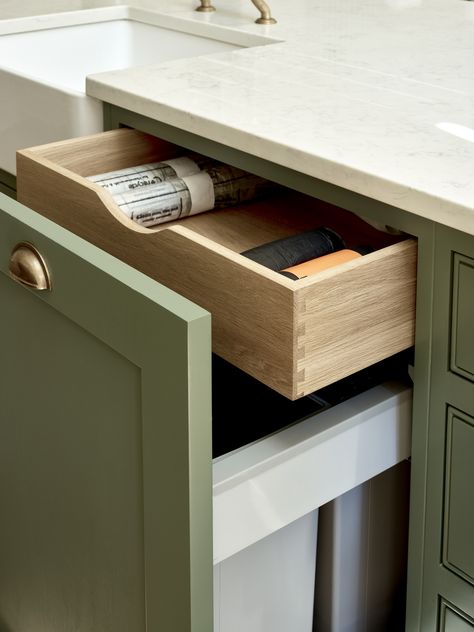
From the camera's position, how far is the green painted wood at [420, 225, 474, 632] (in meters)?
0.96

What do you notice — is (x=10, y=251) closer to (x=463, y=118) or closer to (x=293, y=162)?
(x=293, y=162)

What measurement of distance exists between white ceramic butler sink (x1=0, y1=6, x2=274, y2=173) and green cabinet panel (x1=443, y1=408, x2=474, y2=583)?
77 cm

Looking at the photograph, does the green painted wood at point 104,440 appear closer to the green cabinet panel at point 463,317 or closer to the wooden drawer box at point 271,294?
the wooden drawer box at point 271,294

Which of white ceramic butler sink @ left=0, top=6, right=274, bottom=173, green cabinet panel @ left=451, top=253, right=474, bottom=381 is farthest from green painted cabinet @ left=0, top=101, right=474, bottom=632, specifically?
white ceramic butler sink @ left=0, top=6, right=274, bottom=173

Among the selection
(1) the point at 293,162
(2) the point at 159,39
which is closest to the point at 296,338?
(1) the point at 293,162

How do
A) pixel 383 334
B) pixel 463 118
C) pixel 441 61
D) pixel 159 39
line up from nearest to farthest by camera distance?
1. pixel 383 334
2. pixel 463 118
3. pixel 441 61
4. pixel 159 39

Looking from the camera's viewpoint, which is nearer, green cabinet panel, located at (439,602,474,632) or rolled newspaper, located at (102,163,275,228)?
green cabinet panel, located at (439,602,474,632)

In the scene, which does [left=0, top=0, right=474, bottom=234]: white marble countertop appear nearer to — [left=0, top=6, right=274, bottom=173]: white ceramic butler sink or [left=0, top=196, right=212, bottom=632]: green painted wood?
[left=0, top=6, right=274, bottom=173]: white ceramic butler sink

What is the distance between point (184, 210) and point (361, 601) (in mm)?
590

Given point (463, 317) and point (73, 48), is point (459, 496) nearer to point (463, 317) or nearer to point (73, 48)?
point (463, 317)

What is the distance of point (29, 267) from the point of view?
98 cm

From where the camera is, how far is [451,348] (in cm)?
98

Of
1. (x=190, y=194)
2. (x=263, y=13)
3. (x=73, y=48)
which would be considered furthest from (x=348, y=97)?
(x=73, y=48)

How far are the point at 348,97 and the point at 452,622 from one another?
0.65 m
